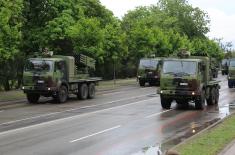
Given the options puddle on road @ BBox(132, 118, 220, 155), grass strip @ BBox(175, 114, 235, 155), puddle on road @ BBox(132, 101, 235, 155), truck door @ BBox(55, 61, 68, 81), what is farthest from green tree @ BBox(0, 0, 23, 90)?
grass strip @ BBox(175, 114, 235, 155)

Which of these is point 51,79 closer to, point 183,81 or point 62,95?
point 62,95

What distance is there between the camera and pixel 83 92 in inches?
1323

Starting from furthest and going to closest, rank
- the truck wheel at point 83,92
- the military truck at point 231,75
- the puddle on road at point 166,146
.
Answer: the military truck at point 231,75 < the truck wheel at point 83,92 < the puddle on road at point 166,146

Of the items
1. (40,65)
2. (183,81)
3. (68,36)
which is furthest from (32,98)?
(68,36)

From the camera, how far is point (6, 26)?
31.3 metres

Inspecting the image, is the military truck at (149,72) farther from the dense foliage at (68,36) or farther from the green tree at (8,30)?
the green tree at (8,30)

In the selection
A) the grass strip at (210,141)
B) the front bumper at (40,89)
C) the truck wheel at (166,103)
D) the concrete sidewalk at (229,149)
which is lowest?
the concrete sidewalk at (229,149)

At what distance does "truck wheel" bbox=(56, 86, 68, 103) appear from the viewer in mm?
30739

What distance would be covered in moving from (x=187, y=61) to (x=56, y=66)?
8072 mm

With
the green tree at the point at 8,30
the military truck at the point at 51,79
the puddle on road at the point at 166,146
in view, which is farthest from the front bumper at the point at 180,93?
the green tree at the point at 8,30

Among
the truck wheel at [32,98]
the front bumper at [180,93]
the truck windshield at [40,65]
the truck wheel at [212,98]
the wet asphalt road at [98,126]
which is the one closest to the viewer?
the wet asphalt road at [98,126]

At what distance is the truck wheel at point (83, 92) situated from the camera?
33334 mm

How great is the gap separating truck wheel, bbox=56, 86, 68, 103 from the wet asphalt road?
1.07m

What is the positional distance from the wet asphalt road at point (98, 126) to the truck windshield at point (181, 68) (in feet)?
5.71
